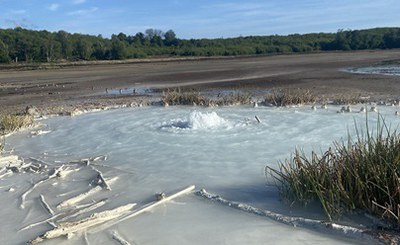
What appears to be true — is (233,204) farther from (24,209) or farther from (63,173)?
(63,173)

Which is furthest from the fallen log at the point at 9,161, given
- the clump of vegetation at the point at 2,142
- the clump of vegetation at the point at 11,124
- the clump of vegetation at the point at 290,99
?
the clump of vegetation at the point at 290,99

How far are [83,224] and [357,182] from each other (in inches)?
117

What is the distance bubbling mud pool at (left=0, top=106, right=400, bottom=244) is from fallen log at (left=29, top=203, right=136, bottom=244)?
0.09 meters

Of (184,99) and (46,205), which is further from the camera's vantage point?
(184,99)

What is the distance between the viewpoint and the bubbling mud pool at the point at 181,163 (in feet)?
17.5

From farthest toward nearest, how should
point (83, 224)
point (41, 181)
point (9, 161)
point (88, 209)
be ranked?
point (9, 161)
point (41, 181)
point (88, 209)
point (83, 224)

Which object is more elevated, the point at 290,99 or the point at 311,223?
the point at 290,99

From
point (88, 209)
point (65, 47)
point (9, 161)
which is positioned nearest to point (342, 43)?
point (65, 47)

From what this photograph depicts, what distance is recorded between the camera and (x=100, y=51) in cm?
8069

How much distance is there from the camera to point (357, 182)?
5230mm

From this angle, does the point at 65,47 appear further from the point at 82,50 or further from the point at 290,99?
the point at 290,99

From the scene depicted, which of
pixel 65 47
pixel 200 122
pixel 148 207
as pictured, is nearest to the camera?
pixel 148 207

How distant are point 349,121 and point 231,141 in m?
3.00

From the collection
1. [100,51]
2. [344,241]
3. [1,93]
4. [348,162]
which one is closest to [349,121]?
[348,162]
